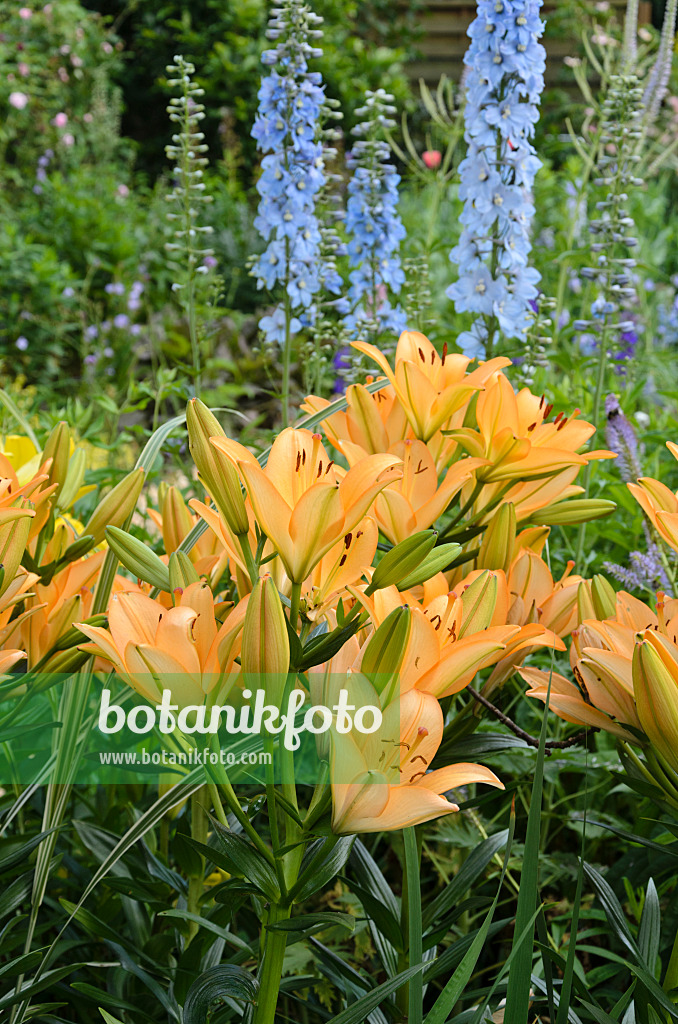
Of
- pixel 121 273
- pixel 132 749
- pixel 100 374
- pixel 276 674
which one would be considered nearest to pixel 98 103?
pixel 121 273

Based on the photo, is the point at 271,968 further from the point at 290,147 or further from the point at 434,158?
the point at 434,158

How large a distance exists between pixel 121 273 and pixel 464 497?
4.83 metres

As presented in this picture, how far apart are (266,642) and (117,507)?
339 millimetres

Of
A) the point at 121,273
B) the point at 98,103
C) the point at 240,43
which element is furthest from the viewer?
the point at 240,43

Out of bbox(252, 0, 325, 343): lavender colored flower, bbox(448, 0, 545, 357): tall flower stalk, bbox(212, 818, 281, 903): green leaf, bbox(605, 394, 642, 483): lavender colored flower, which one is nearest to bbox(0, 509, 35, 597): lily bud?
bbox(212, 818, 281, 903): green leaf

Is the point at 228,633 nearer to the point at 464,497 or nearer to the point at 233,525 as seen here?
the point at 233,525

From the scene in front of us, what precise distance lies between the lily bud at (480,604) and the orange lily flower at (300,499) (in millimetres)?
114

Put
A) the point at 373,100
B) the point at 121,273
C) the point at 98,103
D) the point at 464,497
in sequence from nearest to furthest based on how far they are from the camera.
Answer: the point at 464,497 < the point at 373,100 < the point at 121,273 < the point at 98,103

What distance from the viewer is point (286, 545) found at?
0.61 meters

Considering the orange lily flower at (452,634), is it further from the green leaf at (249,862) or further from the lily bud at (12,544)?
the lily bud at (12,544)

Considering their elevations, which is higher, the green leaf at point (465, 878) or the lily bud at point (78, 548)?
the lily bud at point (78, 548)

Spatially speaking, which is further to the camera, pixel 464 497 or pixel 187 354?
pixel 187 354

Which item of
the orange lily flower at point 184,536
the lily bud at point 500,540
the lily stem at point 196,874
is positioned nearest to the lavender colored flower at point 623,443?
the lily bud at point 500,540

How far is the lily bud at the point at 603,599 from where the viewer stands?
0.76 metres
